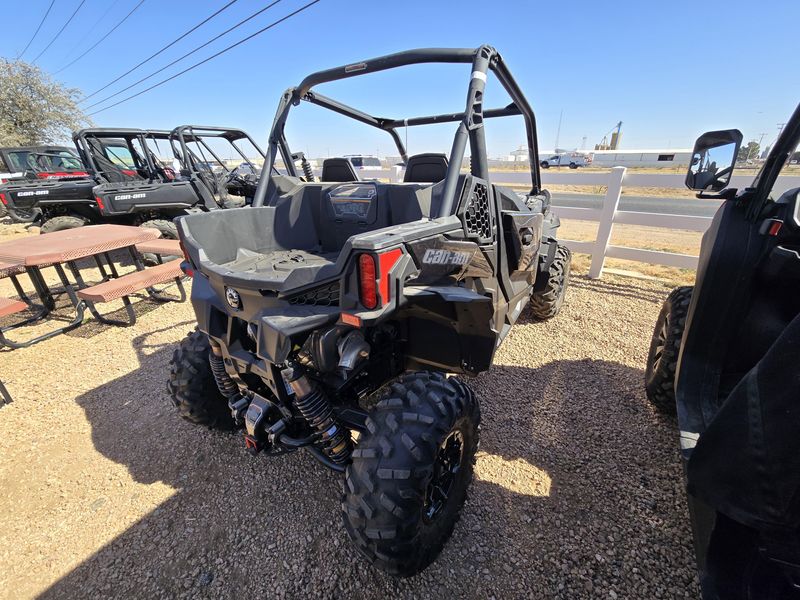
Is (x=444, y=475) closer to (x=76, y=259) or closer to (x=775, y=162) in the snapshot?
(x=775, y=162)

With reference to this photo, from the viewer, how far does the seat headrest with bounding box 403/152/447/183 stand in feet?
9.53

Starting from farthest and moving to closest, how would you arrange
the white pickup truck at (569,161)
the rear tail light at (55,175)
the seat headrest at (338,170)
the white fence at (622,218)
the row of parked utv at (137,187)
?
the white pickup truck at (569,161)
the rear tail light at (55,175)
the row of parked utv at (137,187)
the white fence at (622,218)
the seat headrest at (338,170)

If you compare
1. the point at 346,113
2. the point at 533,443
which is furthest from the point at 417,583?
the point at 346,113

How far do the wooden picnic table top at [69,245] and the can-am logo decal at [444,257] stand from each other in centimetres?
427

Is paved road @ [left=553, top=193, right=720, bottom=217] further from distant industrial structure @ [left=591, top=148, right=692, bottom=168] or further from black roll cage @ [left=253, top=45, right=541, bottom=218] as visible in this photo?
black roll cage @ [left=253, top=45, right=541, bottom=218]

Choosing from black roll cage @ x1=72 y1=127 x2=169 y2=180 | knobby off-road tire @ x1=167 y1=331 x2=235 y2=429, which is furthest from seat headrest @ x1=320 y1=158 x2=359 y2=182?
black roll cage @ x1=72 y1=127 x2=169 y2=180

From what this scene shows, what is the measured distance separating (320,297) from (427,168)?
1817mm

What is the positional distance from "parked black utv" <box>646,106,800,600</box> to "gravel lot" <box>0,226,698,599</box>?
23.0 inches

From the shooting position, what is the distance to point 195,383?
230 centimetres

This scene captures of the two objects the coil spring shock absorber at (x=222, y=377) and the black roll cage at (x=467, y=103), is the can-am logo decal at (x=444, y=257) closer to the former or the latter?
the black roll cage at (x=467, y=103)

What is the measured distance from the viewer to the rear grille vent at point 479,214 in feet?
6.29

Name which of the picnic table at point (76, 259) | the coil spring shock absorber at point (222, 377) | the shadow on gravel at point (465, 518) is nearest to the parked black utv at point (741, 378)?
the shadow on gravel at point (465, 518)

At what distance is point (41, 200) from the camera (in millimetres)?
8133

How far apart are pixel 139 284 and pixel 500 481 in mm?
4330
